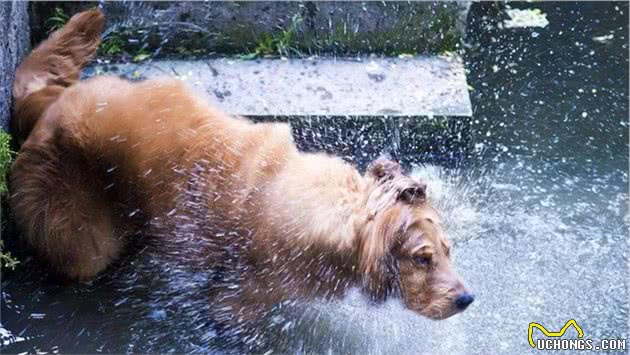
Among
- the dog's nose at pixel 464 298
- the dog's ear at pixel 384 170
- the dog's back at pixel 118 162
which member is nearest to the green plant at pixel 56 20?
the dog's back at pixel 118 162

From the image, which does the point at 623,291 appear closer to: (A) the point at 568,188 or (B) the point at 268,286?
(A) the point at 568,188

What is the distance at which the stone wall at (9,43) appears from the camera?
4961mm

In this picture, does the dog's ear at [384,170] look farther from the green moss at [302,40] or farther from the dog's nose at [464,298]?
the green moss at [302,40]

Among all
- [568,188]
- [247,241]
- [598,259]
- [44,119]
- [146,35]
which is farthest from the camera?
[146,35]

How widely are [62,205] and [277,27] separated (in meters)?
2.06

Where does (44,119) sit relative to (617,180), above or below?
above

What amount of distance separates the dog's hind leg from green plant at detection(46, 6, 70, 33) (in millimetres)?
1399

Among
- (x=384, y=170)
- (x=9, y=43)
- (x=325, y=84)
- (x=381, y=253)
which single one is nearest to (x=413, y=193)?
(x=384, y=170)

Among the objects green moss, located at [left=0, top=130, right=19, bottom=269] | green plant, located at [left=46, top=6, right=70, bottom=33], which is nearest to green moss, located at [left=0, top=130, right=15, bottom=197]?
green moss, located at [left=0, top=130, right=19, bottom=269]

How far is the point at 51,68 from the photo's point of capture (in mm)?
5000

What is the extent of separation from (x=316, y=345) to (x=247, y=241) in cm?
67

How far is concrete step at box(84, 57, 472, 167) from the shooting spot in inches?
220

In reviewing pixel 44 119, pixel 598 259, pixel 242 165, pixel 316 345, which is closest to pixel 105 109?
pixel 44 119

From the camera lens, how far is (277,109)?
5582 mm
